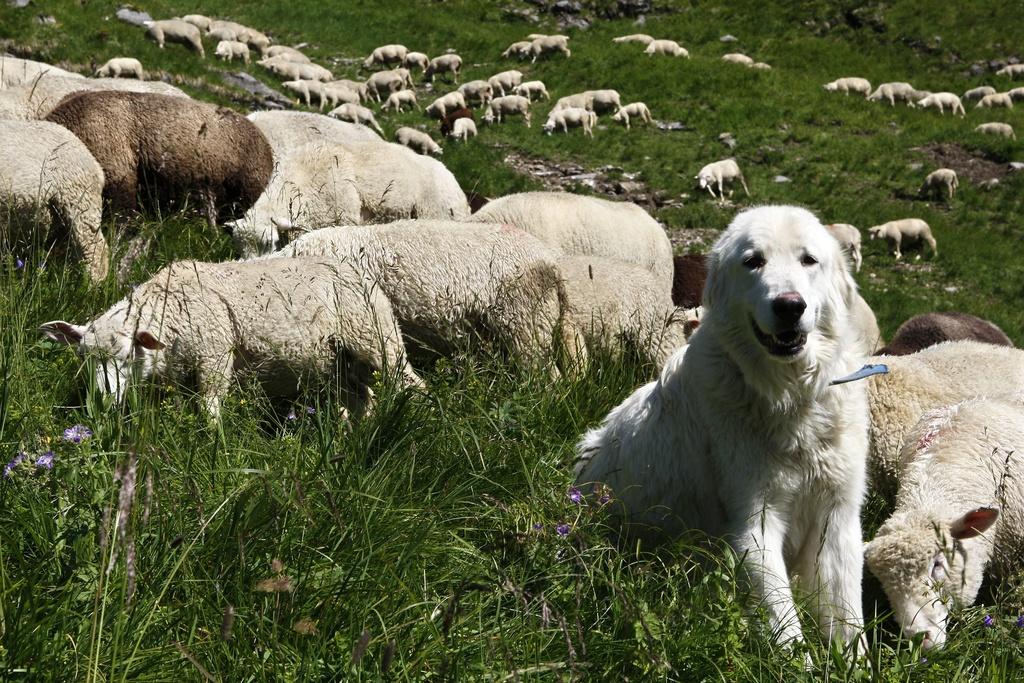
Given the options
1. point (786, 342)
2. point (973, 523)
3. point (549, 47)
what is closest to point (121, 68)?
point (549, 47)

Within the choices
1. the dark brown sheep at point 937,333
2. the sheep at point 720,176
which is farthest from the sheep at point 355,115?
the dark brown sheep at point 937,333

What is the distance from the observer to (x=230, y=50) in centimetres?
2725

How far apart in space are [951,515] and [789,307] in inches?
67.4

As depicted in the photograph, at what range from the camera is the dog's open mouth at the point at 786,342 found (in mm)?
4059

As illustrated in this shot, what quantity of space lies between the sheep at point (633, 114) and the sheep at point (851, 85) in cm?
618

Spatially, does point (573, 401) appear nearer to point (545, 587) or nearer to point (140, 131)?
point (545, 587)

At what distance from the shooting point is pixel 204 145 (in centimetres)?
1031

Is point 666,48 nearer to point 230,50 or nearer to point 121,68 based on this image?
point 230,50

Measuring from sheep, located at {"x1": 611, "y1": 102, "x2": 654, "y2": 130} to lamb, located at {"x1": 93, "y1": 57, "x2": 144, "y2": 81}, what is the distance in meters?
10.7

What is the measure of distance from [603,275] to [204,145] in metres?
4.43

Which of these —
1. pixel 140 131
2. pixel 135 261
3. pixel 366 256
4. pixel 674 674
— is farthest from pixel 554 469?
pixel 140 131

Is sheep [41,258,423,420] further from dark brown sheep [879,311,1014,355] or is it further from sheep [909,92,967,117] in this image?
sheep [909,92,967,117]

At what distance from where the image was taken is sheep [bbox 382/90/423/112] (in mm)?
26328

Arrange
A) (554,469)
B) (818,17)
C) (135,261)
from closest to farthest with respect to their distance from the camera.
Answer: (554,469) < (135,261) < (818,17)
